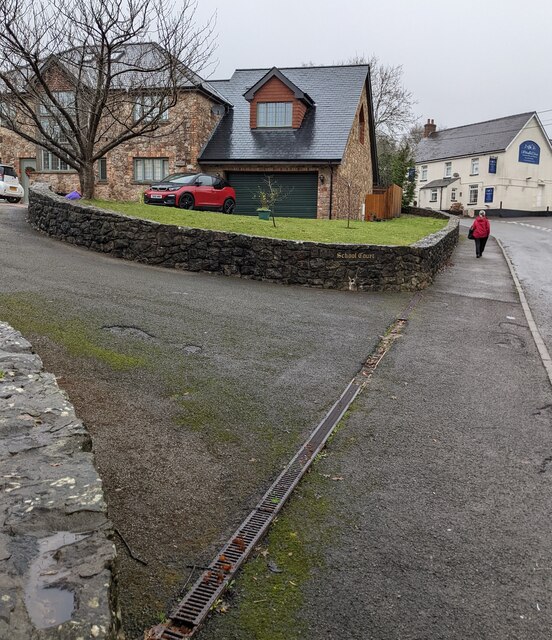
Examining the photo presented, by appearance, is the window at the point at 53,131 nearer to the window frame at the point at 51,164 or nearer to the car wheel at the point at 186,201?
the window frame at the point at 51,164

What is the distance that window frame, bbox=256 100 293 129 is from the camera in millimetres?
30375

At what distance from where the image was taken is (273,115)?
30.7 meters

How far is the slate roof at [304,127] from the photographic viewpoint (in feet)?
94.9

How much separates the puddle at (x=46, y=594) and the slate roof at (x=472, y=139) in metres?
62.8

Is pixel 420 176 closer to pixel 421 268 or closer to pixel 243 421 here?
pixel 421 268

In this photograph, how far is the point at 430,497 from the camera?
480 cm

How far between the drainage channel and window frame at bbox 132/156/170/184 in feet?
83.5

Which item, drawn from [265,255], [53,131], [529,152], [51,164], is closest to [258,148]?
[53,131]

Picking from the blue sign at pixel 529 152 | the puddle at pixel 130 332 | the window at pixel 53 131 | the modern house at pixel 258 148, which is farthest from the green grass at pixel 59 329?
the blue sign at pixel 529 152

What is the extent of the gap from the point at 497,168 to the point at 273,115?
3592 centimetres

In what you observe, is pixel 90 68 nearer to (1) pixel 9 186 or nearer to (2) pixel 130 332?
(1) pixel 9 186

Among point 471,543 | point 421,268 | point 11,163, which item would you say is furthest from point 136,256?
point 11,163

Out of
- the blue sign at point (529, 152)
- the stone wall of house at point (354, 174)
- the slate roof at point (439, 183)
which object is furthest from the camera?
the slate roof at point (439, 183)

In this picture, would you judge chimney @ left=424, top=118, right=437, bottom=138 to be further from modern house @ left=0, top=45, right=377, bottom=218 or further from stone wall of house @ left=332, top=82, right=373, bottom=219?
modern house @ left=0, top=45, right=377, bottom=218
